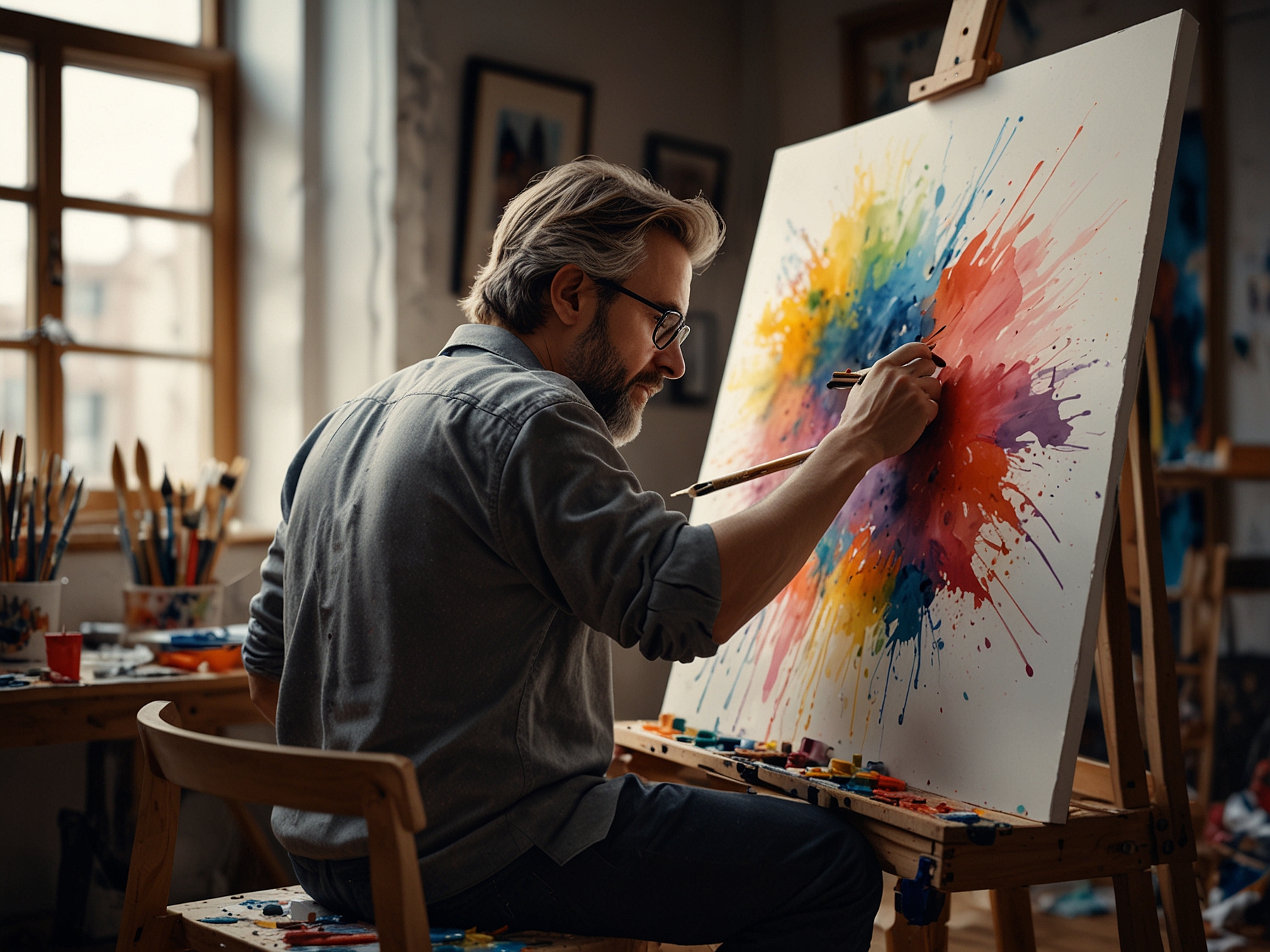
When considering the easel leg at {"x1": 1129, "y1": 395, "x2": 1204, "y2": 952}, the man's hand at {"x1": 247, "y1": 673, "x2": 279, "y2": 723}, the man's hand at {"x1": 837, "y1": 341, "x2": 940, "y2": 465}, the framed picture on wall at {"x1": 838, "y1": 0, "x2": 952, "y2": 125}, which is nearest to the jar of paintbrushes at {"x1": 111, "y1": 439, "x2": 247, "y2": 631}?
the man's hand at {"x1": 247, "y1": 673, "x2": 279, "y2": 723}

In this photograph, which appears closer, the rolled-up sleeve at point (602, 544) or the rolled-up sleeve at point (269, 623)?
the rolled-up sleeve at point (602, 544)

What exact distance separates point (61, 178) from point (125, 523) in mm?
891

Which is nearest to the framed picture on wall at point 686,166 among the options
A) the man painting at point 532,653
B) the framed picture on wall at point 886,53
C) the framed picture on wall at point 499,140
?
the framed picture on wall at point 499,140

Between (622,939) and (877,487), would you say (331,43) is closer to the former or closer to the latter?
(877,487)

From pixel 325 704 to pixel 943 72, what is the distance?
1.04m

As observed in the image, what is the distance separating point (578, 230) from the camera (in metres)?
1.27

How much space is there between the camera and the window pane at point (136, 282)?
2.48m

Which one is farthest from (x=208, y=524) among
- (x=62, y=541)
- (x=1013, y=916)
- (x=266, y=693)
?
(x=1013, y=916)

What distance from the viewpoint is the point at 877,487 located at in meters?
1.38

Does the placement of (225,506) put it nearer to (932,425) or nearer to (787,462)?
(787,462)

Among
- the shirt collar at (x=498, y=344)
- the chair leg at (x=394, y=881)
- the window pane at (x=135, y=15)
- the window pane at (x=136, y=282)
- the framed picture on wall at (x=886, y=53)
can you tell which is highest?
the framed picture on wall at (x=886, y=53)

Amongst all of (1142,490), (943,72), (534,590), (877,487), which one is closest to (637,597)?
(534,590)

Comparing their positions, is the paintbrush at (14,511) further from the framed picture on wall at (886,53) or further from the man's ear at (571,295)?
the framed picture on wall at (886,53)

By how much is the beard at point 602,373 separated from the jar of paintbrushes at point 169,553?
1.01 metres
